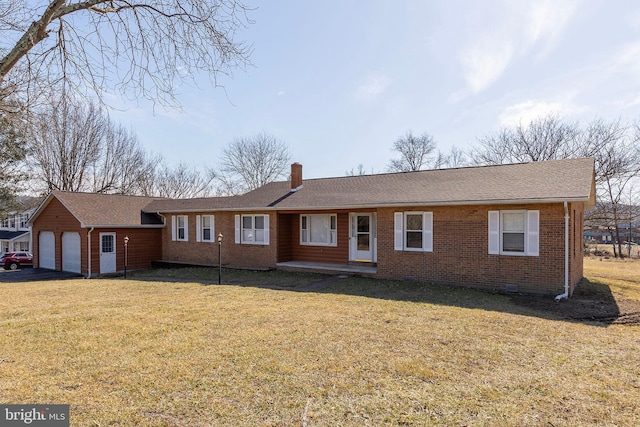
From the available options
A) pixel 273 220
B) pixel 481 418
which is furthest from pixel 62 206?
pixel 481 418

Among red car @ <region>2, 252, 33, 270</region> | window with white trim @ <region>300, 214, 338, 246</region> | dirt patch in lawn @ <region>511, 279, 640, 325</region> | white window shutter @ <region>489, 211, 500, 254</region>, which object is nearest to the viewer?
dirt patch in lawn @ <region>511, 279, 640, 325</region>

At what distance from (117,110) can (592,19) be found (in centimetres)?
1046

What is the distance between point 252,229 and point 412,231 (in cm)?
725

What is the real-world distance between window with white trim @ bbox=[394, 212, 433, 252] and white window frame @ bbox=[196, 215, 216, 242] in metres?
9.10

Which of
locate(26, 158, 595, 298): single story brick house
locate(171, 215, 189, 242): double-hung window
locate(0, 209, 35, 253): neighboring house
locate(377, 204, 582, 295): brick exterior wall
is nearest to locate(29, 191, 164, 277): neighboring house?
locate(171, 215, 189, 242): double-hung window

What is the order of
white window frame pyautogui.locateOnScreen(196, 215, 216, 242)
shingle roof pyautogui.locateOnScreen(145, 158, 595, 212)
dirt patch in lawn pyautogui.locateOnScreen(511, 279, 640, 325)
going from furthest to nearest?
white window frame pyautogui.locateOnScreen(196, 215, 216, 242), shingle roof pyautogui.locateOnScreen(145, 158, 595, 212), dirt patch in lawn pyautogui.locateOnScreen(511, 279, 640, 325)

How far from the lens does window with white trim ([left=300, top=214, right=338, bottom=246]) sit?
15.6 meters

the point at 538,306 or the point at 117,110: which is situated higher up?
the point at 117,110

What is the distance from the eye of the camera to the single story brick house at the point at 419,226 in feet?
33.4

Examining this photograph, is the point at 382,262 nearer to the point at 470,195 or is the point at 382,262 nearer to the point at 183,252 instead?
the point at 470,195

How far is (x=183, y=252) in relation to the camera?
1870 centimetres

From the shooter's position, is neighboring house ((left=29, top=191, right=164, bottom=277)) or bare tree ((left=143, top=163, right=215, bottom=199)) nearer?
neighboring house ((left=29, top=191, right=164, bottom=277))

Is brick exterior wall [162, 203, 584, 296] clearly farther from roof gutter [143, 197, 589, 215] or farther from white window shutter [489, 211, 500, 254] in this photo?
roof gutter [143, 197, 589, 215]

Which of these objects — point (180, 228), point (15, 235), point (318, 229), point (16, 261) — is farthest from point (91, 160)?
point (318, 229)
